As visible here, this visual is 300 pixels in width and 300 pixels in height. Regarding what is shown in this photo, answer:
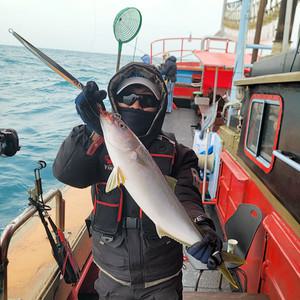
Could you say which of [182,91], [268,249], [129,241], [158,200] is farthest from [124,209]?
[182,91]

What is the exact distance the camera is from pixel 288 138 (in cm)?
283

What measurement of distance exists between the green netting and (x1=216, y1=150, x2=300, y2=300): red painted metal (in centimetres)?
196

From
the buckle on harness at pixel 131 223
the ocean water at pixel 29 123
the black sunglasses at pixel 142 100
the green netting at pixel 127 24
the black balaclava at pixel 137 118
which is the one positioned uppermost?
the green netting at pixel 127 24

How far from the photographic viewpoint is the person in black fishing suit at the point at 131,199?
1.96m

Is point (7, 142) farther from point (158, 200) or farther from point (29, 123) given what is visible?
point (29, 123)

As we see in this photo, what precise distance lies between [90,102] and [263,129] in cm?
243

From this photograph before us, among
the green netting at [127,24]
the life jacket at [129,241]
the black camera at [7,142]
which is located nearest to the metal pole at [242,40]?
the green netting at [127,24]

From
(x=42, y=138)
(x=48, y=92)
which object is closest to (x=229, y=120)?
(x=42, y=138)

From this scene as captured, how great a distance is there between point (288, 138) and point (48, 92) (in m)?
15.7

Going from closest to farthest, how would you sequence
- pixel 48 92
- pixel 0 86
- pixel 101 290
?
pixel 101 290 → pixel 0 86 → pixel 48 92

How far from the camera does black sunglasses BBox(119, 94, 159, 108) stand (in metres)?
2.05

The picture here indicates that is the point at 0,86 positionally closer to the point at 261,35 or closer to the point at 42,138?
the point at 42,138

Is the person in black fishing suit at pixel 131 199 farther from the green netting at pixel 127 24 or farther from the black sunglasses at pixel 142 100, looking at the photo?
the green netting at pixel 127 24

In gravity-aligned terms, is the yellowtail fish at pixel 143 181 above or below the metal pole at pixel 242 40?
below
